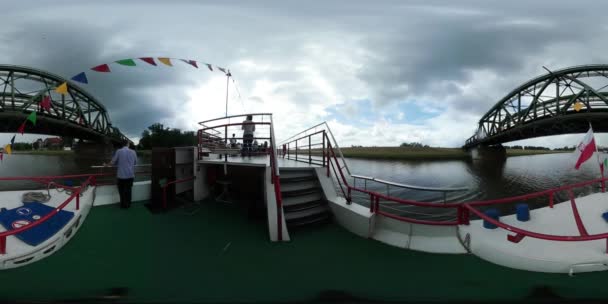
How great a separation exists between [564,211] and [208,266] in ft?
21.7

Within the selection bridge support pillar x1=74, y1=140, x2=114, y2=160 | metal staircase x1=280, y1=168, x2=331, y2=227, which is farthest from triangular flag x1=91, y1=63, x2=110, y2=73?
bridge support pillar x1=74, y1=140, x2=114, y2=160

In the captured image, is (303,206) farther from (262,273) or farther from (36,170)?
(36,170)

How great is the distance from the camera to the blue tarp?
11.5ft

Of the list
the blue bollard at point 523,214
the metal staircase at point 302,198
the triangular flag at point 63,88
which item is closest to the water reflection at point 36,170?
the triangular flag at point 63,88

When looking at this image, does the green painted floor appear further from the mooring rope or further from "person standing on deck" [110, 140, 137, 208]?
the mooring rope

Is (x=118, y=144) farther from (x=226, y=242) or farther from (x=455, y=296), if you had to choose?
(x=455, y=296)

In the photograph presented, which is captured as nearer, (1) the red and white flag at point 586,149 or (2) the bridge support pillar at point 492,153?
(1) the red and white flag at point 586,149

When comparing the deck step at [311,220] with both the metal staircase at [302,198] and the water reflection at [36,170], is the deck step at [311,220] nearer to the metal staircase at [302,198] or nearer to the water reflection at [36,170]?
the metal staircase at [302,198]

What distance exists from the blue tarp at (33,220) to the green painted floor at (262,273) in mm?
380

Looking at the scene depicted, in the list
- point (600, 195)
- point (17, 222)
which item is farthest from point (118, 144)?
point (600, 195)

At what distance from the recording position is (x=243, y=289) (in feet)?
8.29

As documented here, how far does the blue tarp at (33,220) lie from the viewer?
3502 millimetres

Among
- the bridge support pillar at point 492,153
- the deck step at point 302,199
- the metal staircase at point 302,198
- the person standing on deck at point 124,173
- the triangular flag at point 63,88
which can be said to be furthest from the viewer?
the bridge support pillar at point 492,153

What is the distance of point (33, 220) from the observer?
4.40 m
